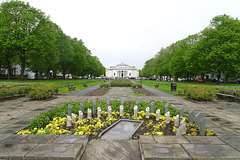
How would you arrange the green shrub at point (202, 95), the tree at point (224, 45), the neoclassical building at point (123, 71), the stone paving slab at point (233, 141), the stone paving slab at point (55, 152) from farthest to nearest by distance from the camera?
the neoclassical building at point (123, 71), the tree at point (224, 45), the green shrub at point (202, 95), the stone paving slab at point (233, 141), the stone paving slab at point (55, 152)

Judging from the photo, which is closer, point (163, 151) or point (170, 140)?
point (163, 151)

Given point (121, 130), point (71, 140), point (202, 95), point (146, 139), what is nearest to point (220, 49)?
point (202, 95)

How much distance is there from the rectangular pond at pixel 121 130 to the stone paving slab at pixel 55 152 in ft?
3.44

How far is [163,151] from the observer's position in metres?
2.87

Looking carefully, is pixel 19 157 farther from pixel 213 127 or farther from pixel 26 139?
pixel 213 127

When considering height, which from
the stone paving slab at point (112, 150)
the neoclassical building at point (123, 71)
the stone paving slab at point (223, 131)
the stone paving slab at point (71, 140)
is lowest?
the stone paving slab at point (223, 131)

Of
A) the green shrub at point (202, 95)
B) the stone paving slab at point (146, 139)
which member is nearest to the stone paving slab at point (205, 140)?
the stone paving slab at point (146, 139)

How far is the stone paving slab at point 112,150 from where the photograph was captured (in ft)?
9.36

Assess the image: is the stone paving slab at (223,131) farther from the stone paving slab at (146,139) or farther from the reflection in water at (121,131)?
the reflection in water at (121,131)

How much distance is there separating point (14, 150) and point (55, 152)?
868 millimetres

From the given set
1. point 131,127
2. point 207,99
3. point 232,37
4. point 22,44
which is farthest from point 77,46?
point 131,127

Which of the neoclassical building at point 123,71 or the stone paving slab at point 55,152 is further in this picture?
the neoclassical building at point 123,71

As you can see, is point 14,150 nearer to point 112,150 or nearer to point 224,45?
point 112,150

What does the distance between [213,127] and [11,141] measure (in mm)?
5654
